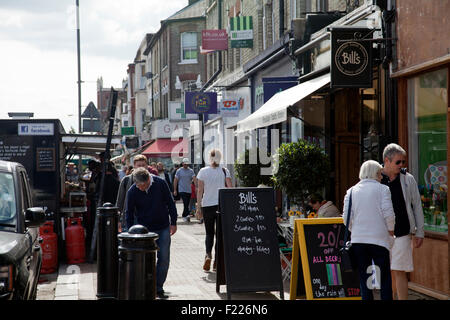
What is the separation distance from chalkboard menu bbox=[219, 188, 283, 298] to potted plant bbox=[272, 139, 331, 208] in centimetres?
243

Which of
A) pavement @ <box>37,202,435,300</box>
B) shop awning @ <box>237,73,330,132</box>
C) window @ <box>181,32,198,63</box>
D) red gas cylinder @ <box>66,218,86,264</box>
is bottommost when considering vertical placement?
pavement @ <box>37,202,435,300</box>

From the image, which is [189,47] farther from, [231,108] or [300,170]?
[300,170]

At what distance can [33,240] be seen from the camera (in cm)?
798

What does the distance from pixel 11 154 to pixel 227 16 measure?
1861 cm

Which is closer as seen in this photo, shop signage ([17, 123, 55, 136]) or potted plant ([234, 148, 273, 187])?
shop signage ([17, 123, 55, 136])

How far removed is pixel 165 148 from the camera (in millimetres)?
50062

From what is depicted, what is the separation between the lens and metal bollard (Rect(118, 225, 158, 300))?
7648 millimetres

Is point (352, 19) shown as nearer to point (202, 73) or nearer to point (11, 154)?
point (11, 154)

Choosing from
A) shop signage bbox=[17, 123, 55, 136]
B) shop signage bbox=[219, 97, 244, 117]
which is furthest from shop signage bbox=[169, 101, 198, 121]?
shop signage bbox=[17, 123, 55, 136]

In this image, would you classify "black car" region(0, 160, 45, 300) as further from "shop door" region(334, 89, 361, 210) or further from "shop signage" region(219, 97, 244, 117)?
"shop signage" region(219, 97, 244, 117)

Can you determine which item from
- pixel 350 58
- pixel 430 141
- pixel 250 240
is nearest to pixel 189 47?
pixel 350 58

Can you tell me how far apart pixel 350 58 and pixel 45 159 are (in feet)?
19.1

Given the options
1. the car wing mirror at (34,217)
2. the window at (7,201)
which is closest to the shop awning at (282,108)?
the window at (7,201)
